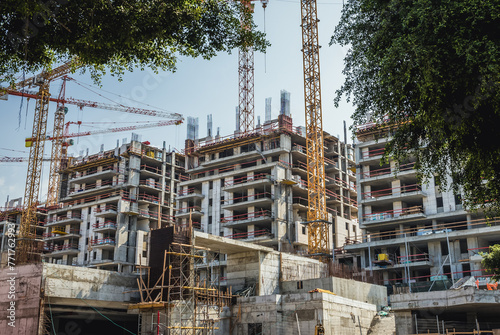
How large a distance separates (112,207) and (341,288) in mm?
49626

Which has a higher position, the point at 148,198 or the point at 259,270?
the point at 148,198

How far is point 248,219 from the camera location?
68.8 metres

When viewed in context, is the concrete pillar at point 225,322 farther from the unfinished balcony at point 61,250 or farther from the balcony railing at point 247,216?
the unfinished balcony at point 61,250

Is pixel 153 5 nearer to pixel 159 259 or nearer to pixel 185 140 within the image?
pixel 159 259

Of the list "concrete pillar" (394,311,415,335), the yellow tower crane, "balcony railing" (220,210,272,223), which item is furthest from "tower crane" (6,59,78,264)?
"concrete pillar" (394,311,415,335)

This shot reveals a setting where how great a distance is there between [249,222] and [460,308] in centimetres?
3932

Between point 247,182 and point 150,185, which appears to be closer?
point 247,182

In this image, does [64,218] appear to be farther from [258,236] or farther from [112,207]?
[258,236]

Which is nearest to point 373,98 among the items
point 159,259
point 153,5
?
point 153,5

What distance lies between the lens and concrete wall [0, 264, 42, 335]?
3075 cm

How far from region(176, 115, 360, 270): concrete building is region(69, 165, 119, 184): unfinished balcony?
12.6m

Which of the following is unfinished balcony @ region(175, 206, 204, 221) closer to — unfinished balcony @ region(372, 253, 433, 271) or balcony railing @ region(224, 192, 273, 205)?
balcony railing @ region(224, 192, 273, 205)

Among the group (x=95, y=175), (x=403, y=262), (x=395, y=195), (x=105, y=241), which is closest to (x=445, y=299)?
(x=403, y=262)

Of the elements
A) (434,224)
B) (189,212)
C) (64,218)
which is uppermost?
(64,218)
